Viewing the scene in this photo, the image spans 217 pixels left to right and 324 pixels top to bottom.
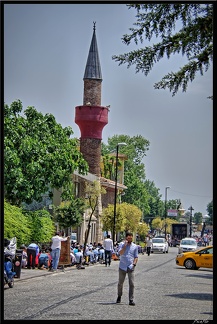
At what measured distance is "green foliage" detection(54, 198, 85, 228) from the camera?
138 feet

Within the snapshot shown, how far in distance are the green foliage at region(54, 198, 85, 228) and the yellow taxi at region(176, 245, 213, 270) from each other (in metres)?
6.79

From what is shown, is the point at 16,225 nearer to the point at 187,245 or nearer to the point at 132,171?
the point at 132,171

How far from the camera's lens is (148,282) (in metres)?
25.8

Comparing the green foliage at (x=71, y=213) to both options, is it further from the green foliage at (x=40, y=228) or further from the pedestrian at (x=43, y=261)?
the pedestrian at (x=43, y=261)

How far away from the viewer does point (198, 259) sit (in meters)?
37.7

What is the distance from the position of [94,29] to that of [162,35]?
4.48ft

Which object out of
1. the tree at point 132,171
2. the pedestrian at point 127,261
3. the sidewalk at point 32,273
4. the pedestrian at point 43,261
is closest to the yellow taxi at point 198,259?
the tree at point 132,171

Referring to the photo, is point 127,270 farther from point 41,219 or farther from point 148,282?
point 41,219

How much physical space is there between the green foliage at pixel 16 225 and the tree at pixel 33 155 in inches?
80.3

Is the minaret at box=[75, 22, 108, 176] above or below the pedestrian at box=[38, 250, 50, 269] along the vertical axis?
above

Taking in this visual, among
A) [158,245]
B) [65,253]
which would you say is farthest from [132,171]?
[158,245]

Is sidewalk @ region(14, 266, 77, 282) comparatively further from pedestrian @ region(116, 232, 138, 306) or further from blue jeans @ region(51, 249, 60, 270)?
pedestrian @ region(116, 232, 138, 306)

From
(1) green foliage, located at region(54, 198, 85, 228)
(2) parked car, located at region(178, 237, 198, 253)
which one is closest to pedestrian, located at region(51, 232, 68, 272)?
(1) green foliage, located at region(54, 198, 85, 228)

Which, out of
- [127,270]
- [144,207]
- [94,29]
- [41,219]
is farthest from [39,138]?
[144,207]
